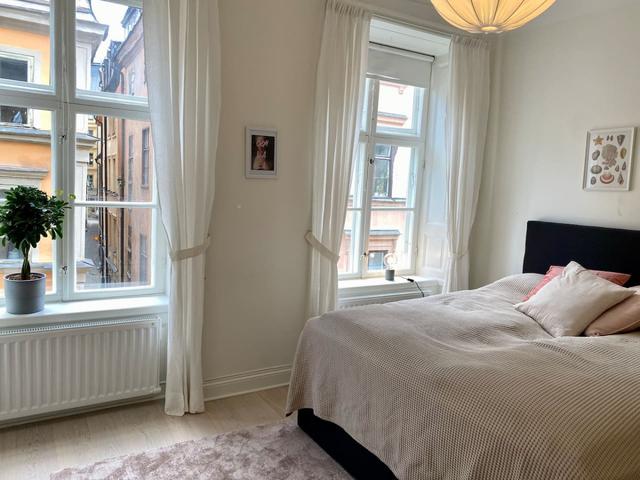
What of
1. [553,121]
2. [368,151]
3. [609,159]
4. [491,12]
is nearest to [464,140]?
[553,121]

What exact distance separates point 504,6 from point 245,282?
2.15 m

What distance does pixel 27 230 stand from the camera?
246 centimetres

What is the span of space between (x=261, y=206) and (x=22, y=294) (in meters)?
1.44

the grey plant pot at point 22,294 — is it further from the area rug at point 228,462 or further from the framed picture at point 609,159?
the framed picture at point 609,159

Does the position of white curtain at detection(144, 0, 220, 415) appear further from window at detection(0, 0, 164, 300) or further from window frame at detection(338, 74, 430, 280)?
window frame at detection(338, 74, 430, 280)

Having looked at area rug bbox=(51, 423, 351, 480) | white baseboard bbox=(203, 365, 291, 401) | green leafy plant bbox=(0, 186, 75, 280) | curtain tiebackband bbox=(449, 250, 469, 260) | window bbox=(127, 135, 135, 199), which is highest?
window bbox=(127, 135, 135, 199)

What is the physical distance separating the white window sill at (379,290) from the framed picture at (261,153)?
3.63 feet

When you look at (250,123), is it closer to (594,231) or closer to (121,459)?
(121,459)

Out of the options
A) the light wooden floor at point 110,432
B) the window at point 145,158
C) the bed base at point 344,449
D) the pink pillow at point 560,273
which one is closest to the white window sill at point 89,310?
the light wooden floor at point 110,432

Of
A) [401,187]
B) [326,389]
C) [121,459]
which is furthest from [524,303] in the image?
[121,459]

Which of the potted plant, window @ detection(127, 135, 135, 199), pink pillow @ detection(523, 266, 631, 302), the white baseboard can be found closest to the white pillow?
pink pillow @ detection(523, 266, 631, 302)

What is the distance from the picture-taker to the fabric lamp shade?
1.89 meters

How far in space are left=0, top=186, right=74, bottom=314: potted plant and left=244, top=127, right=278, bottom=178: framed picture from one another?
3.60 feet

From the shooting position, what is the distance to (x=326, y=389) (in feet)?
7.96
